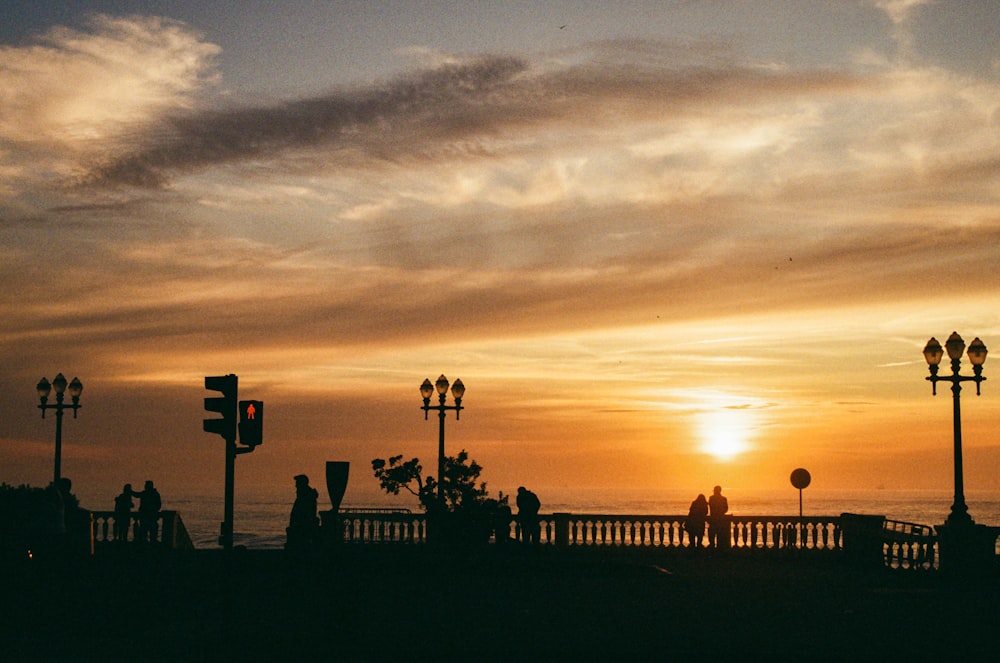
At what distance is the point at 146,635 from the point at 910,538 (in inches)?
803

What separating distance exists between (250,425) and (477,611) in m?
5.39

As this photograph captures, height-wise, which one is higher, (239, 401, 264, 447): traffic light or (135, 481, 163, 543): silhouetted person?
(239, 401, 264, 447): traffic light

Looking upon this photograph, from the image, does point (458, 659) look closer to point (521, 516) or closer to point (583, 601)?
point (583, 601)

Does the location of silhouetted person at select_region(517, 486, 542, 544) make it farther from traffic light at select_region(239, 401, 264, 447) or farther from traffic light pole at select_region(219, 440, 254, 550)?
traffic light pole at select_region(219, 440, 254, 550)

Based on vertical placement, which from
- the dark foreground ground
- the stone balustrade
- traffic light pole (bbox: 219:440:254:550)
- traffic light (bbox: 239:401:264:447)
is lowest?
the dark foreground ground

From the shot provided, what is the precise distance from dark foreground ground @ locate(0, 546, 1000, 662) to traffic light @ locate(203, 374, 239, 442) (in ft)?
5.73

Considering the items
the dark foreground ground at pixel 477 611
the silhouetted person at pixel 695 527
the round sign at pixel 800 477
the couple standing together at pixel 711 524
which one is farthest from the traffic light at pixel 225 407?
the round sign at pixel 800 477

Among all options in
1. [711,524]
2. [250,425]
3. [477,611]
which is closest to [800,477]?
[711,524]

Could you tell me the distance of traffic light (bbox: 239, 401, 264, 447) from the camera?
17.0m

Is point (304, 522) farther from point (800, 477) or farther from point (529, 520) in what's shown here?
point (800, 477)

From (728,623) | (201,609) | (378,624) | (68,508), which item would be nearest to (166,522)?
(68,508)

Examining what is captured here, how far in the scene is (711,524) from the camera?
118 ft

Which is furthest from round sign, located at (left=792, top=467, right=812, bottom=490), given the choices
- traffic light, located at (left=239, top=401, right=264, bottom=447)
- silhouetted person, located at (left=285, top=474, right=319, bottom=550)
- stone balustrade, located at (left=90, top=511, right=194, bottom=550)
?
traffic light, located at (left=239, top=401, right=264, bottom=447)

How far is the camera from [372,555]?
3134 cm
